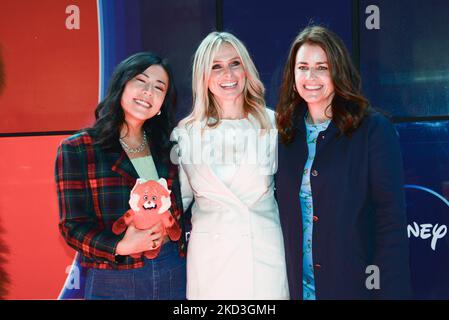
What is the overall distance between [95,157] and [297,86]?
98cm

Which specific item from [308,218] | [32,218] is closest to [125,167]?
[308,218]

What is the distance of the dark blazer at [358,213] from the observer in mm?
1942

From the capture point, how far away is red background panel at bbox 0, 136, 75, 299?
10.1 feet

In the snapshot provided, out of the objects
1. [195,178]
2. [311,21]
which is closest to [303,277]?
[195,178]

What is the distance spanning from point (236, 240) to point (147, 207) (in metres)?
0.46

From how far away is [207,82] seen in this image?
2418mm

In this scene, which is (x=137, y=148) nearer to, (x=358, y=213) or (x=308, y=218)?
(x=308, y=218)

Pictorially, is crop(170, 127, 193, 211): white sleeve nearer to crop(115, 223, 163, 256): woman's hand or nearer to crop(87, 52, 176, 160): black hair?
crop(87, 52, 176, 160): black hair

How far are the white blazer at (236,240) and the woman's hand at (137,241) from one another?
238 millimetres

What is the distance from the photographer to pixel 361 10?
2.93m

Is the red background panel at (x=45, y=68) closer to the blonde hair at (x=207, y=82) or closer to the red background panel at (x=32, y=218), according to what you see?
the red background panel at (x=32, y=218)

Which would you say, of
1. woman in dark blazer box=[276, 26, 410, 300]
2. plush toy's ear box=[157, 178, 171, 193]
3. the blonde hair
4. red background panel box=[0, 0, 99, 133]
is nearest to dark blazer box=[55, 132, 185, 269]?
plush toy's ear box=[157, 178, 171, 193]

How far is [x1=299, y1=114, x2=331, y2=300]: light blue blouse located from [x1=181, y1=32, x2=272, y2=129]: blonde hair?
0.36 m
